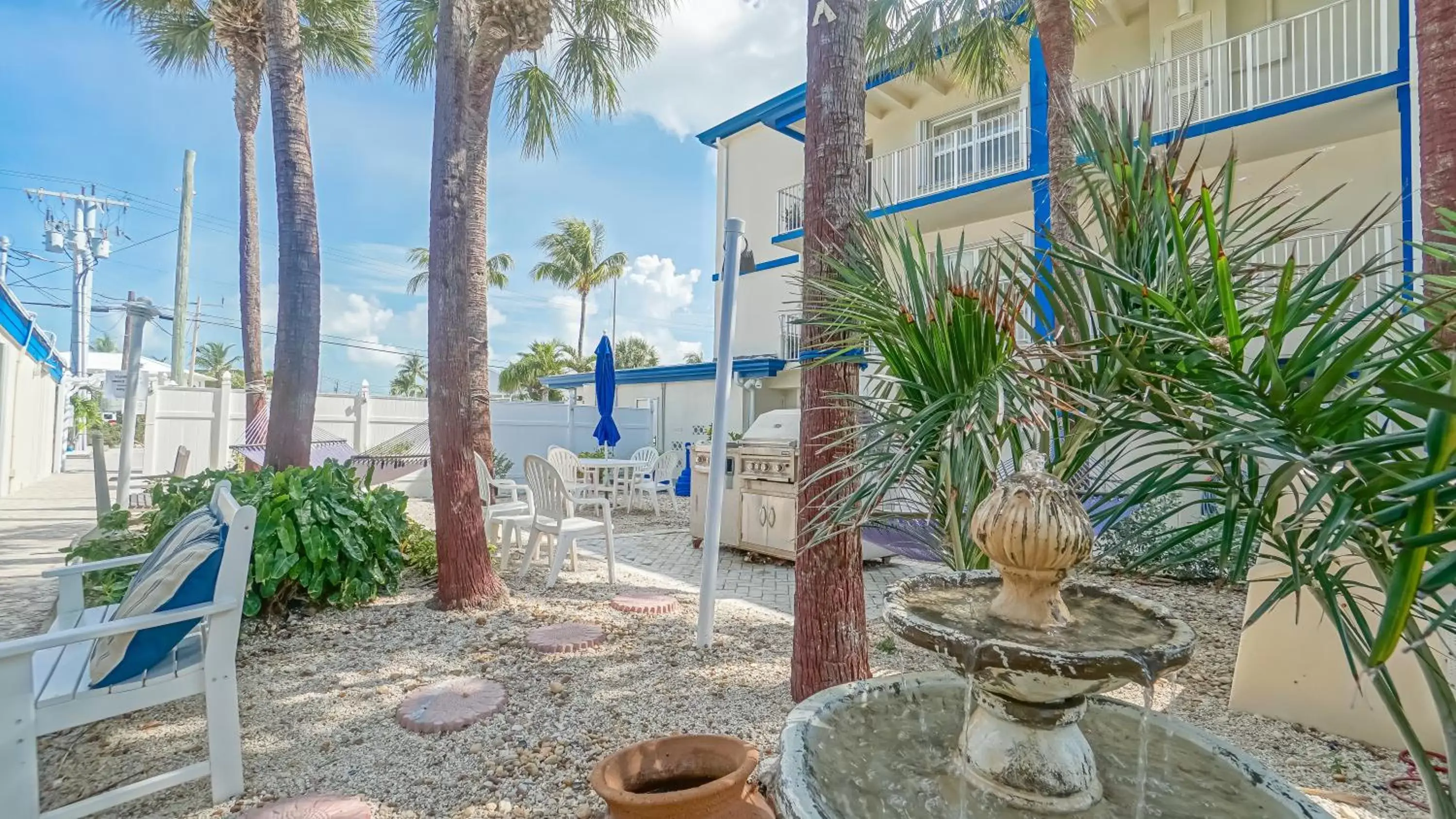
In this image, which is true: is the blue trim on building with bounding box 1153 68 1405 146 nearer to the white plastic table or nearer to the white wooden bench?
the white plastic table

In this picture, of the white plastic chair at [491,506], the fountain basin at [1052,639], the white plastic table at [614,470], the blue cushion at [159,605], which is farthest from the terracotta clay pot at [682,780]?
the white plastic table at [614,470]

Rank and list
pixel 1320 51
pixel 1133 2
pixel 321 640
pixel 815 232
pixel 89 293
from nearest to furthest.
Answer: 1. pixel 815 232
2. pixel 321 640
3. pixel 1320 51
4. pixel 1133 2
5. pixel 89 293

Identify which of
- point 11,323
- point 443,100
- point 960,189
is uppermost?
point 960,189

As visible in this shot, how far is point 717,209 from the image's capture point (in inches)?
607

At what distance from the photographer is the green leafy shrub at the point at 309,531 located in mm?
3990

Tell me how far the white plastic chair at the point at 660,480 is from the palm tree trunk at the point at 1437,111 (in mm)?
8876

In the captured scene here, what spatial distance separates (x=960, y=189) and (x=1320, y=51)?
396 cm

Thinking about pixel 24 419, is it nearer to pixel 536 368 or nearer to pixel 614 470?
pixel 614 470

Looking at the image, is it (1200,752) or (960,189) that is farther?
(960,189)

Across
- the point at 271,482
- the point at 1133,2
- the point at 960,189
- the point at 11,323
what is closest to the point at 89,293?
the point at 11,323

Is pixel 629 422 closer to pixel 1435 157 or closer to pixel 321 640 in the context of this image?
pixel 321 640

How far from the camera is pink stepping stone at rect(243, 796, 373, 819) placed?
210cm

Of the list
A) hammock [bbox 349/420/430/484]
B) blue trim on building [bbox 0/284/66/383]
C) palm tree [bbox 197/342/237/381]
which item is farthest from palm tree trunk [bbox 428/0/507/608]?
palm tree [bbox 197/342/237/381]

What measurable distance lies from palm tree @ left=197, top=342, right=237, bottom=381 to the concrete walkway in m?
45.4
